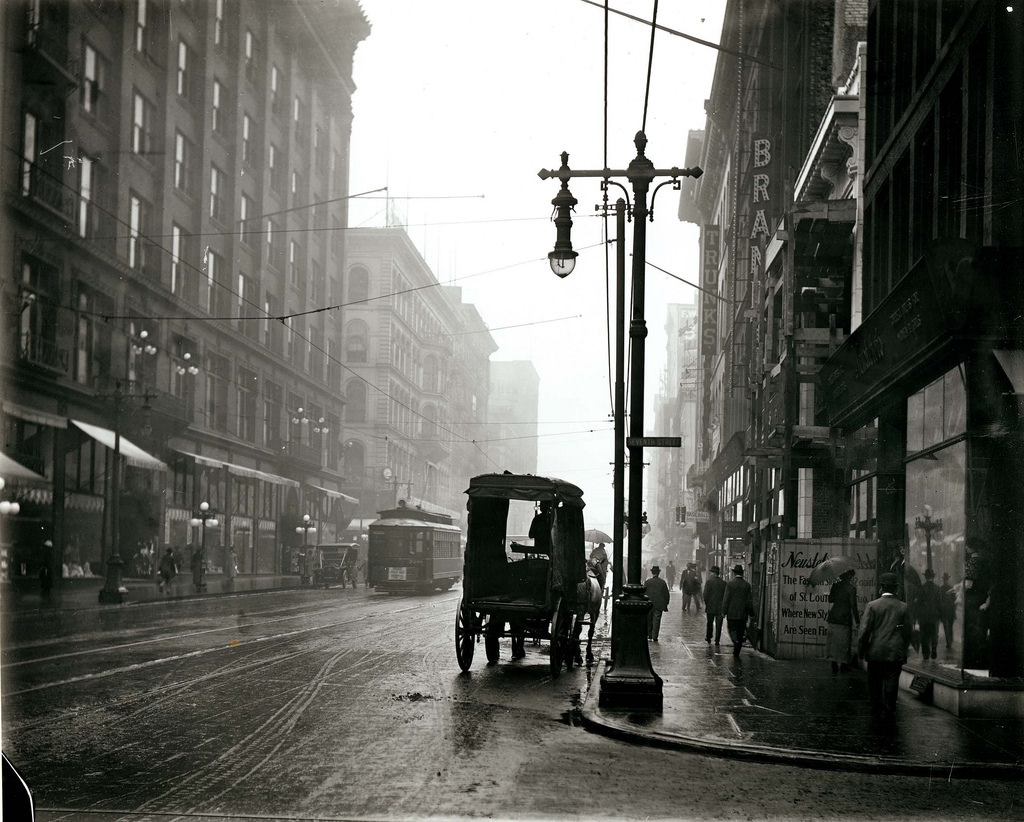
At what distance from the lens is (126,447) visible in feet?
138

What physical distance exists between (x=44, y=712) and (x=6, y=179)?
2401cm

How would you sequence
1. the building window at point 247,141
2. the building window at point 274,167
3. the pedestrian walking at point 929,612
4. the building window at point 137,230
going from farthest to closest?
the building window at point 274,167
the building window at point 247,141
the building window at point 137,230
the pedestrian walking at point 929,612

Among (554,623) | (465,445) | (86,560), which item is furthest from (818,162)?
(465,445)

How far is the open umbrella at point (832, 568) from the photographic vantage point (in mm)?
18766

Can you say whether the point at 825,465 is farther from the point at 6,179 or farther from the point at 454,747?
the point at 6,179

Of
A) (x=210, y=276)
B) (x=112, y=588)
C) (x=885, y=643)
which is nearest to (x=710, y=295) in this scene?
(x=210, y=276)

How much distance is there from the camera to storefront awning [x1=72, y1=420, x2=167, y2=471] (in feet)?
128

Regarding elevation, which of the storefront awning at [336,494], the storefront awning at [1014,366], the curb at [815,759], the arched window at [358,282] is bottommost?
the curb at [815,759]

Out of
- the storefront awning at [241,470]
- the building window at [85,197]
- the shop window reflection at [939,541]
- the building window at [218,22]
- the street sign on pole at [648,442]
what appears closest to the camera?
the street sign on pole at [648,442]

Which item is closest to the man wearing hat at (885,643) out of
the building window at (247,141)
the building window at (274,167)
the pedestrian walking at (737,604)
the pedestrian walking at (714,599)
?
the pedestrian walking at (737,604)

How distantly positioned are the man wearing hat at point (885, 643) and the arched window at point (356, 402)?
2933 inches

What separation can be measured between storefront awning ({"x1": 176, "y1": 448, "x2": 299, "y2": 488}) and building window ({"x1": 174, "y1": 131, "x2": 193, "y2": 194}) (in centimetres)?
1075

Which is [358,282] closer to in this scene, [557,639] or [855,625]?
[557,639]

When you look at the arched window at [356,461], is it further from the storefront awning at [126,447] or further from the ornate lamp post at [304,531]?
the storefront awning at [126,447]
